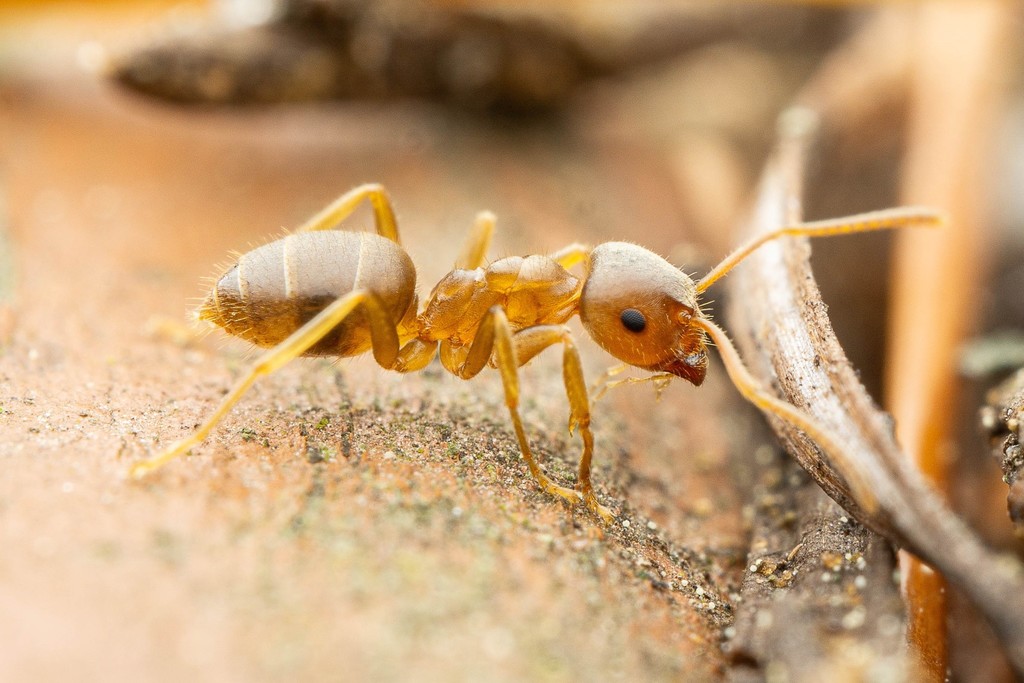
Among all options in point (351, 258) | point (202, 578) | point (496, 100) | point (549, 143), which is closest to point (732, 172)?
point (549, 143)

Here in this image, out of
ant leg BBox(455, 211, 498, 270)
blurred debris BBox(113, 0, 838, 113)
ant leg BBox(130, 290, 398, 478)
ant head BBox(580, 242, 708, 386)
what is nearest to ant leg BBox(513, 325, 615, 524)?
ant head BBox(580, 242, 708, 386)

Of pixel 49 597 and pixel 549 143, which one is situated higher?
pixel 549 143

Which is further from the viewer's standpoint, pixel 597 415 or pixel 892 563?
pixel 597 415

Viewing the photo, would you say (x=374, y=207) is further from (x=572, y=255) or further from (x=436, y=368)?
(x=572, y=255)

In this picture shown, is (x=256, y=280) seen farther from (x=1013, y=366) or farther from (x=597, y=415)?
(x=1013, y=366)

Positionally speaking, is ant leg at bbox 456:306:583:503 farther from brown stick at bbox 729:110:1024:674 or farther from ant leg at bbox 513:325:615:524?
brown stick at bbox 729:110:1024:674
